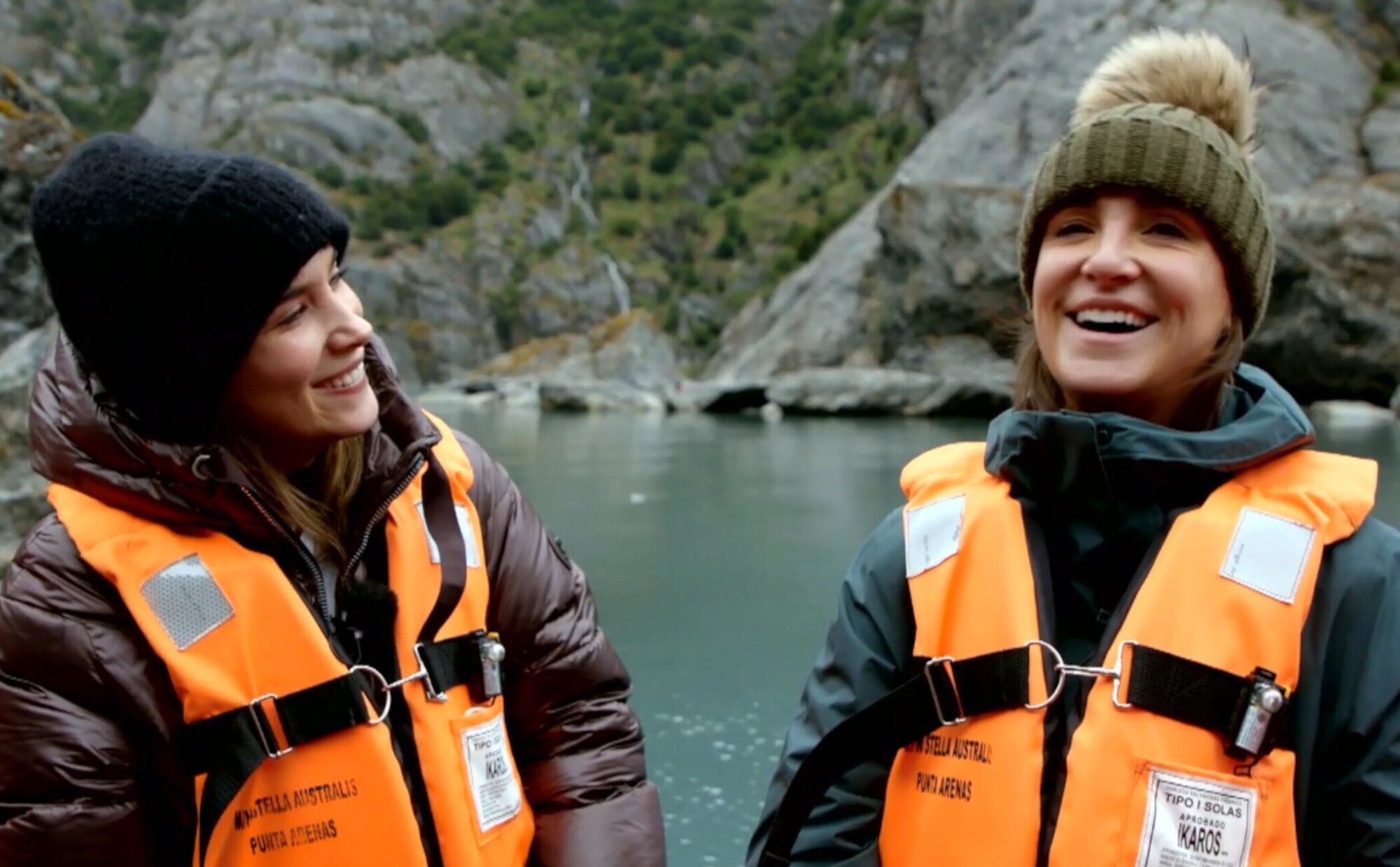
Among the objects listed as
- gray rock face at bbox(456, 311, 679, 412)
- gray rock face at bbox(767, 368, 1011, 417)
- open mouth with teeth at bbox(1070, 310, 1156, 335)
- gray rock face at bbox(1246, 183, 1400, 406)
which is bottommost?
gray rock face at bbox(456, 311, 679, 412)

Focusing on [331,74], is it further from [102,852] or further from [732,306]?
[102,852]

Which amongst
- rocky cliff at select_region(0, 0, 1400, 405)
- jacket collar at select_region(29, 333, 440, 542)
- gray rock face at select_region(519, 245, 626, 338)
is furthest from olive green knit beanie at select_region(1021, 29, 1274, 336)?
gray rock face at select_region(519, 245, 626, 338)

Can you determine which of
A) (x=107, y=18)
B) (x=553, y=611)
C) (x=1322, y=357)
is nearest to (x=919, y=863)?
(x=553, y=611)

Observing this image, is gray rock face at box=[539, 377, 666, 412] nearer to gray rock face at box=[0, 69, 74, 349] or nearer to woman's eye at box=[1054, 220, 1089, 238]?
gray rock face at box=[0, 69, 74, 349]

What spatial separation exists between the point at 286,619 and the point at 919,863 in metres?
0.79

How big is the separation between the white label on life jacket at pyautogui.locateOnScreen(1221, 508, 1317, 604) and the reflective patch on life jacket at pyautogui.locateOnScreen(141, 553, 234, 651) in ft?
3.74

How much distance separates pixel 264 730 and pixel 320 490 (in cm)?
34

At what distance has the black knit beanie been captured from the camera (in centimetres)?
132

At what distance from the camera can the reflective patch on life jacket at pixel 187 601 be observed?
1.34 meters

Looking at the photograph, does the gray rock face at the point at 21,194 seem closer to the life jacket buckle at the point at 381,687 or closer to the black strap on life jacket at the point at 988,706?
the life jacket buckle at the point at 381,687

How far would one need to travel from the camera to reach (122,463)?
1.37 metres

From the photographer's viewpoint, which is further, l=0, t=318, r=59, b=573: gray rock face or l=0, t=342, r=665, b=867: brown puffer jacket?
l=0, t=318, r=59, b=573: gray rock face

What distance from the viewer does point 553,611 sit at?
1.65m

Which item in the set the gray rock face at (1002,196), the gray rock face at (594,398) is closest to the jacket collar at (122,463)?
the gray rock face at (1002,196)
